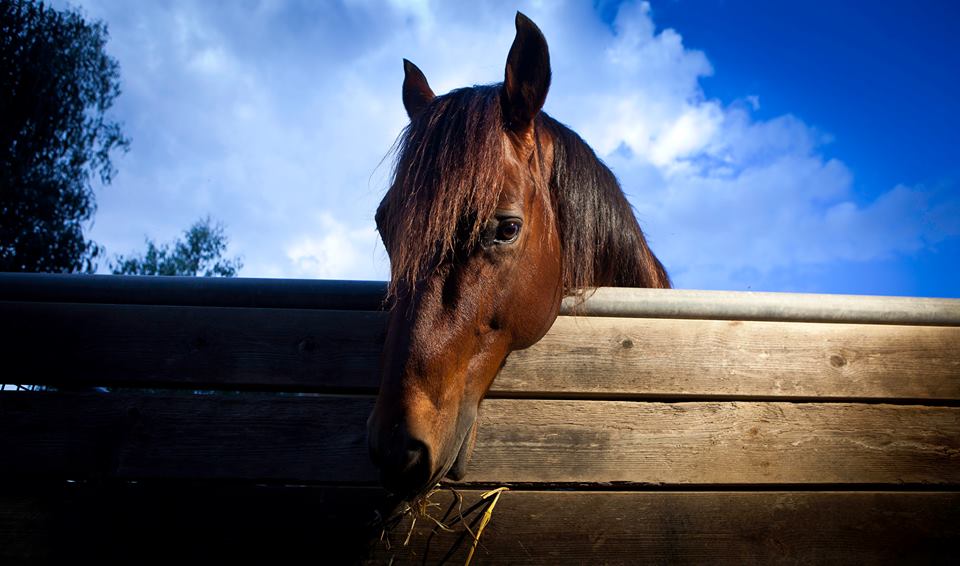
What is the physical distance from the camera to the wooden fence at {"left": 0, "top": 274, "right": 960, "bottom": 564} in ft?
5.52

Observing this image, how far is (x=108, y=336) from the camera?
75.1 inches

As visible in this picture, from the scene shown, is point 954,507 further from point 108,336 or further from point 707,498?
point 108,336

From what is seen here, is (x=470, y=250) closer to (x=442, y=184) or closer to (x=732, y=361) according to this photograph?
(x=442, y=184)

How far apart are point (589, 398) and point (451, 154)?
100 cm

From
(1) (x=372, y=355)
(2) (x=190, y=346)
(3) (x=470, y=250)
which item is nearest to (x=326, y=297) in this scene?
(1) (x=372, y=355)

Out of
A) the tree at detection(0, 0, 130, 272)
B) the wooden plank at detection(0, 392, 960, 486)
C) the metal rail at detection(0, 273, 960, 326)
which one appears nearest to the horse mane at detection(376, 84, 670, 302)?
the metal rail at detection(0, 273, 960, 326)

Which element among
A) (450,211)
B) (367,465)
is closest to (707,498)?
(367,465)

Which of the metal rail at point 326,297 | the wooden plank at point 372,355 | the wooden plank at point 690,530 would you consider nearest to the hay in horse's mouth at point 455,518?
the wooden plank at point 690,530

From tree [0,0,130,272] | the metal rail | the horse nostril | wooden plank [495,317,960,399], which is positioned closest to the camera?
the horse nostril

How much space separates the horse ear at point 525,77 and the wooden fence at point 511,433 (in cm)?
74

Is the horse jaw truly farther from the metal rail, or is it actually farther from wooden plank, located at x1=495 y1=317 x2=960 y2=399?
the metal rail

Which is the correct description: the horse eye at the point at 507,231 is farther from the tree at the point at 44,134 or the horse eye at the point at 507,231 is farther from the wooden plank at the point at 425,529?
the tree at the point at 44,134

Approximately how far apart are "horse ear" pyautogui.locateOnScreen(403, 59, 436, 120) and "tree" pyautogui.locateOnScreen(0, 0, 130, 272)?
13.4 m

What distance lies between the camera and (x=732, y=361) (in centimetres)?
191
